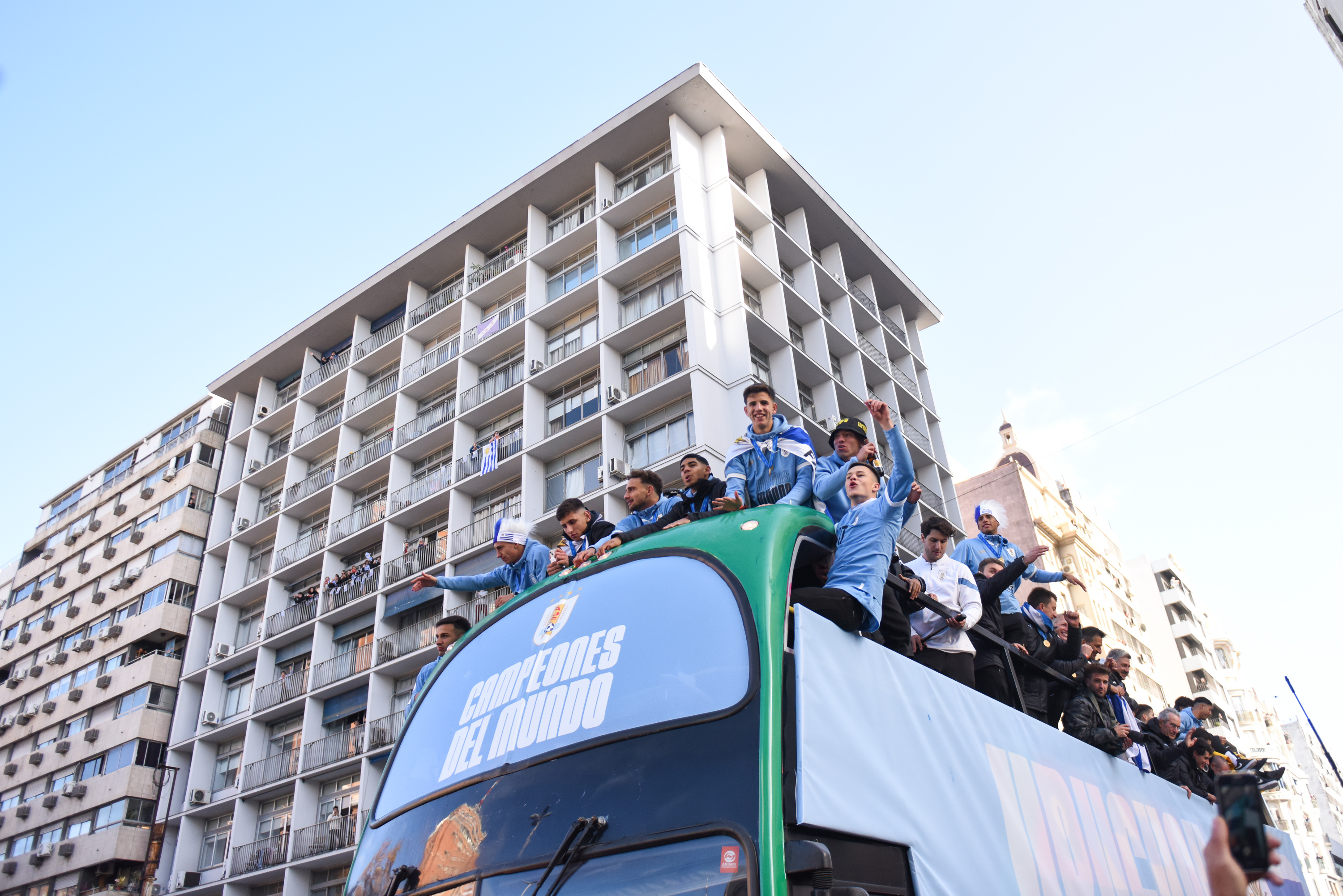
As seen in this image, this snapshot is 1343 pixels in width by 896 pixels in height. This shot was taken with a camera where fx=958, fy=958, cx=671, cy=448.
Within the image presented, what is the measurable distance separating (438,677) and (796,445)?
283cm

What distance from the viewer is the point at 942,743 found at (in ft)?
14.7

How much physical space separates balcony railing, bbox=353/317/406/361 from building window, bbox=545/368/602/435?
836cm

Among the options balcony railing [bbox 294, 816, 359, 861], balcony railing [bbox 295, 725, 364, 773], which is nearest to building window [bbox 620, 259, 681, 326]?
balcony railing [bbox 295, 725, 364, 773]

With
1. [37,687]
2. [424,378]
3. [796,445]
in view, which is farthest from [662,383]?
[37,687]

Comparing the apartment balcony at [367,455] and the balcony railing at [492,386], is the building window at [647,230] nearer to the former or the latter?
the balcony railing at [492,386]

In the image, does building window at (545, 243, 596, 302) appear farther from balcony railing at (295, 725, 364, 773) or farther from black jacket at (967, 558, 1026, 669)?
black jacket at (967, 558, 1026, 669)

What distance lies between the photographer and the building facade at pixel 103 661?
30719 mm

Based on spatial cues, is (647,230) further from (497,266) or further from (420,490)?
(420,490)

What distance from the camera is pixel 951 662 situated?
5770mm

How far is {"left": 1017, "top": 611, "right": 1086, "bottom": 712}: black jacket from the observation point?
22.2ft

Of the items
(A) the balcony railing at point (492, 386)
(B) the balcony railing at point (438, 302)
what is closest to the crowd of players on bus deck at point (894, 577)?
(A) the balcony railing at point (492, 386)

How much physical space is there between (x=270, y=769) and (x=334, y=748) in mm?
3240

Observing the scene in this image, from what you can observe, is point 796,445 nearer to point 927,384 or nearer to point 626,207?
point 626,207

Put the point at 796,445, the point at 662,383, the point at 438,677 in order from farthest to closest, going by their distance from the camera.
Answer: the point at 662,383
the point at 796,445
the point at 438,677
